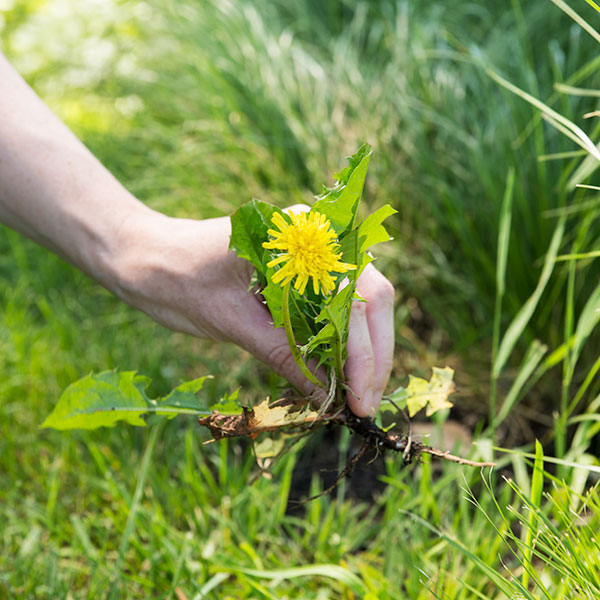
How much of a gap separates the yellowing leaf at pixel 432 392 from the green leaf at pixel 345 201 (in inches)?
12.4

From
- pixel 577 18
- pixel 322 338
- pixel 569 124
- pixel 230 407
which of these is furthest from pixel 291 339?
pixel 577 18

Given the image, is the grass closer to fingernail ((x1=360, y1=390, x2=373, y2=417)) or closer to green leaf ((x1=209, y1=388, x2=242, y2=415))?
fingernail ((x1=360, y1=390, x2=373, y2=417))

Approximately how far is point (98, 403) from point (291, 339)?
315 millimetres

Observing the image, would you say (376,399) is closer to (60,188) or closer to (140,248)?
(140,248)

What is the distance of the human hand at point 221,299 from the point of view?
991mm

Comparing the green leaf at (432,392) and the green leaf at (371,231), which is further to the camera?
the green leaf at (432,392)

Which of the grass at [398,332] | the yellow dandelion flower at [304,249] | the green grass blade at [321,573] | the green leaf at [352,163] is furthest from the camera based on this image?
the grass at [398,332]

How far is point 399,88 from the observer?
7.09 ft

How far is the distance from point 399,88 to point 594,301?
1.20 meters

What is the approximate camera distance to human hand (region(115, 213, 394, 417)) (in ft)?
3.25

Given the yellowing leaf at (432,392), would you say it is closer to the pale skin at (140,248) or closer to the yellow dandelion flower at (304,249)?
the pale skin at (140,248)

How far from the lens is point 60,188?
1183mm

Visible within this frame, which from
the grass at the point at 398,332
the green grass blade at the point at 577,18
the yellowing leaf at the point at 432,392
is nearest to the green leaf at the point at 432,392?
the yellowing leaf at the point at 432,392

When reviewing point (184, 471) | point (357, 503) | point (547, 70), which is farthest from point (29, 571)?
point (547, 70)
